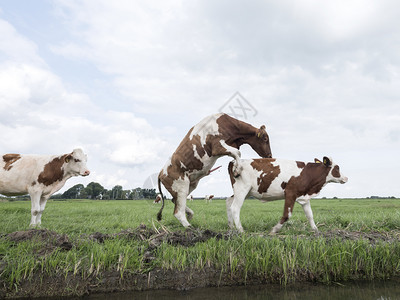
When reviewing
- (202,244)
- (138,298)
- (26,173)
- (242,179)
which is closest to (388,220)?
(242,179)

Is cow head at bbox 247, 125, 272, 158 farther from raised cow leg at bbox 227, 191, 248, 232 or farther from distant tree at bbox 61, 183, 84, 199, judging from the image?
distant tree at bbox 61, 183, 84, 199

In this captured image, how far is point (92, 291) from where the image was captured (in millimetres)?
3701

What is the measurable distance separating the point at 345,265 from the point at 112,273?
331 centimetres

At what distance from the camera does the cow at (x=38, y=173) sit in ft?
27.9

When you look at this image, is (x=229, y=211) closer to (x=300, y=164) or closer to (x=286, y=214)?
(x=286, y=214)

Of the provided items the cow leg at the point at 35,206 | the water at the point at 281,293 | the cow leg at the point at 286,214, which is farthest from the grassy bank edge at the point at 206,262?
the cow leg at the point at 35,206

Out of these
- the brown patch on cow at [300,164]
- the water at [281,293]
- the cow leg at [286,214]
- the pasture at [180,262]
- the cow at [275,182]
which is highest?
the brown patch on cow at [300,164]

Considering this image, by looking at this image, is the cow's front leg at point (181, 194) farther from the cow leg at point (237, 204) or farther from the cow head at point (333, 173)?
the cow head at point (333, 173)

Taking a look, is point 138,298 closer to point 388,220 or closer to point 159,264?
point 159,264

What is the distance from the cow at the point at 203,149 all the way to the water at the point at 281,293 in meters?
2.85

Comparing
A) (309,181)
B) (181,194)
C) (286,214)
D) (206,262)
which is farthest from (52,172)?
(309,181)

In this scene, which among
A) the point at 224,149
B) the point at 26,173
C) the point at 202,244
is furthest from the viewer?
the point at 26,173

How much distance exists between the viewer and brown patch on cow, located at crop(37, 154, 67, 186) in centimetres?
852

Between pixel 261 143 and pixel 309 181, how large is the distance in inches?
55.0
